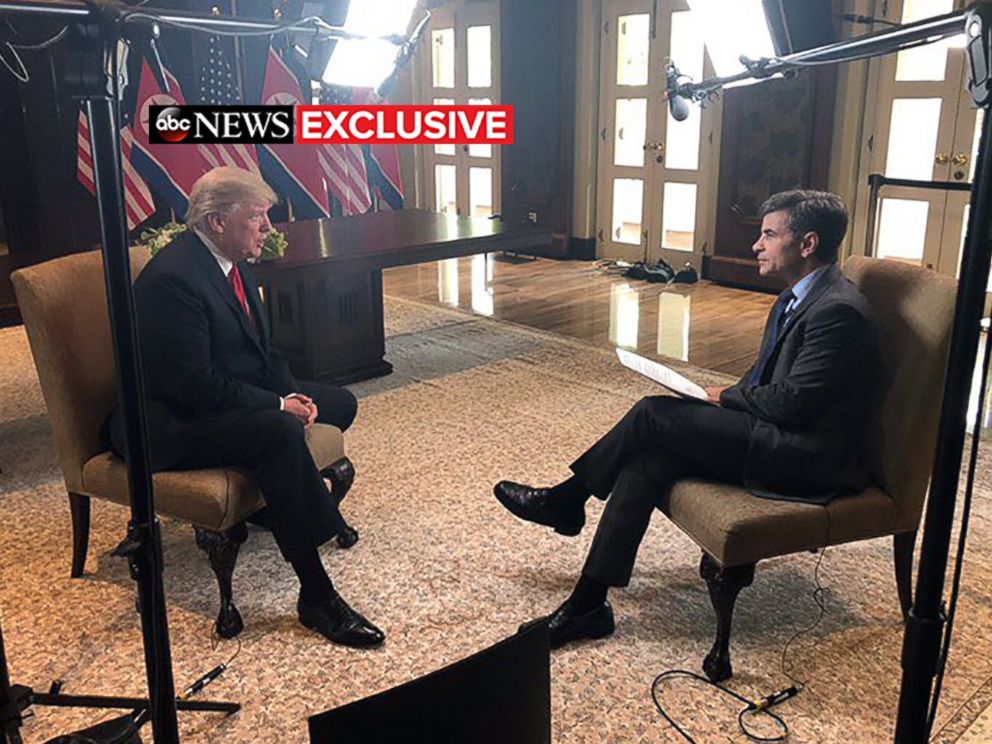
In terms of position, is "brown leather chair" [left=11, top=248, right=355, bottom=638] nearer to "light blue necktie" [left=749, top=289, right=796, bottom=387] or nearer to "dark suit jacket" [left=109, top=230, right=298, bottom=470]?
"dark suit jacket" [left=109, top=230, right=298, bottom=470]

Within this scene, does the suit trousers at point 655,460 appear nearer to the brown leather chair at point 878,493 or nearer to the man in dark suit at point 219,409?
the brown leather chair at point 878,493

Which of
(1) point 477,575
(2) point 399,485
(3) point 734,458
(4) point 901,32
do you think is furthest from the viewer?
(2) point 399,485

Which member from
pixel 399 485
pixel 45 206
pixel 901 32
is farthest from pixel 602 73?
pixel 901 32

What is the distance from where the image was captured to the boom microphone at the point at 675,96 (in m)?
1.80

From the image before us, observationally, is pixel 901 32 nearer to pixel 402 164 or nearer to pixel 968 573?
pixel 968 573

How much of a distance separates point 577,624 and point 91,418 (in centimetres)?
132

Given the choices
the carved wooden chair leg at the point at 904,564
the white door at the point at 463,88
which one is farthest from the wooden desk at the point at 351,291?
the white door at the point at 463,88

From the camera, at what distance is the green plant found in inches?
124

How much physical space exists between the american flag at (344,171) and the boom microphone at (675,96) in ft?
16.3

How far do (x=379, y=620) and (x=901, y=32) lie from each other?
177cm

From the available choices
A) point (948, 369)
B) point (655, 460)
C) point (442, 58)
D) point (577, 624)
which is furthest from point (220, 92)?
point (948, 369)

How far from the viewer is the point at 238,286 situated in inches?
96.7

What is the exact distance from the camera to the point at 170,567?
2.55 meters

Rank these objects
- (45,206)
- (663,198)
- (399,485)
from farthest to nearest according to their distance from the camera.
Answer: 1. (663,198)
2. (45,206)
3. (399,485)
